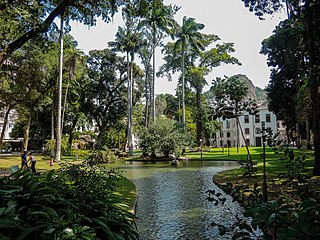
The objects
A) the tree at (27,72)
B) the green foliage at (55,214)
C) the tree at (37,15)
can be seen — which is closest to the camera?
the green foliage at (55,214)

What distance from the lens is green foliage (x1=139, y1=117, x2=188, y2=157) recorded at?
1165 inches

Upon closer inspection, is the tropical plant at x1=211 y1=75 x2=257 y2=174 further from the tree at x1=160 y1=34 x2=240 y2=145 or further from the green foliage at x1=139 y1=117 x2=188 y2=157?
the tree at x1=160 y1=34 x2=240 y2=145

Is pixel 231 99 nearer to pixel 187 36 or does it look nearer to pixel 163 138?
pixel 163 138

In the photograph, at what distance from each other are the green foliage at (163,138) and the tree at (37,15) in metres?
20.1

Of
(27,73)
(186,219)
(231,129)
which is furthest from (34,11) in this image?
(231,129)

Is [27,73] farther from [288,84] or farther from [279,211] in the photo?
[279,211]

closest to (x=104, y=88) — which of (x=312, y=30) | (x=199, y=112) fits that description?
(x=199, y=112)

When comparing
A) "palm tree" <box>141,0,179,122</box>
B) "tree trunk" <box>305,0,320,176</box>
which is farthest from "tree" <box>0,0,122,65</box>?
"palm tree" <box>141,0,179,122</box>

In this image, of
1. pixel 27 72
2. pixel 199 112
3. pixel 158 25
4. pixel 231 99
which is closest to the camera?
pixel 231 99

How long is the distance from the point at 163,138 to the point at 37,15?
71.5 ft

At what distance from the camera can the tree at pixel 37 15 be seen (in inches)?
310

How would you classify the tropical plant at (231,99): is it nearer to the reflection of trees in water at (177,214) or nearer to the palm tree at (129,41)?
the reflection of trees in water at (177,214)

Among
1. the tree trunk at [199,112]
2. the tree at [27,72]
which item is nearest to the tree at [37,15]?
the tree at [27,72]

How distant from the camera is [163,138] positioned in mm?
29734
